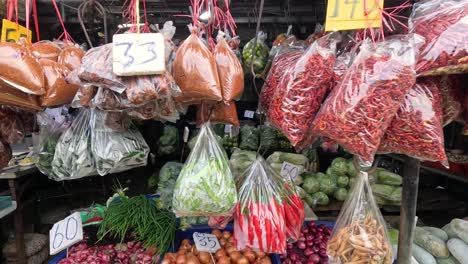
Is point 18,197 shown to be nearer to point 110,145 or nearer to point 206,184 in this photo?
point 110,145

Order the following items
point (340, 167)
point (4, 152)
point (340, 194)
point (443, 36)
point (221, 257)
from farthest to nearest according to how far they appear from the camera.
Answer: point (340, 167), point (340, 194), point (221, 257), point (4, 152), point (443, 36)

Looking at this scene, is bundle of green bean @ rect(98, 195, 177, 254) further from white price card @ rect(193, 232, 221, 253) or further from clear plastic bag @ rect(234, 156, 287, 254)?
clear plastic bag @ rect(234, 156, 287, 254)

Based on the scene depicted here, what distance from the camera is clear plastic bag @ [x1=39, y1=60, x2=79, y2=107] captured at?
0.93 m

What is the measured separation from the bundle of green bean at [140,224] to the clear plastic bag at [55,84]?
0.95 metres

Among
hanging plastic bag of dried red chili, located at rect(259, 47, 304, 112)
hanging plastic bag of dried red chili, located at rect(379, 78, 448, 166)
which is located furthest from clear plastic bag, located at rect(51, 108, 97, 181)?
hanging plastic bag of dried red chili, located at rect(379, 78, 448, 166)

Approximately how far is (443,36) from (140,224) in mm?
1662

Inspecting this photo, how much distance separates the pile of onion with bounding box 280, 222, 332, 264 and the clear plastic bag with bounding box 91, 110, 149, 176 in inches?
40.4

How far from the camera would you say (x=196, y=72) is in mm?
886

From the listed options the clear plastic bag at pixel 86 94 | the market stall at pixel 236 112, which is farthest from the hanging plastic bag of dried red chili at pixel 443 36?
the clear plastic bag at pixel 86 94

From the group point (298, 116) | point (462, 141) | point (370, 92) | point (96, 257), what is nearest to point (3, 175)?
point (96, 257)

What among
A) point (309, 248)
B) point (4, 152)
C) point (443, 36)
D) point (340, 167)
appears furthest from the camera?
point (340, 167)

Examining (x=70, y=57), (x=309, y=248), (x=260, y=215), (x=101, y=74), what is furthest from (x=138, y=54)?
(x=309, y=248)

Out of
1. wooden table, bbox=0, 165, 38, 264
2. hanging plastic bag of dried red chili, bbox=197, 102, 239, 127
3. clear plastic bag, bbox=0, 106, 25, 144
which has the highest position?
hanging plastic bag of dried red chili, bbox=197, 102, 239, 127

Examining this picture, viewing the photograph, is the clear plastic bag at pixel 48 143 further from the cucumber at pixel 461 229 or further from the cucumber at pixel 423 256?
the cucumber at pixel 461 229
